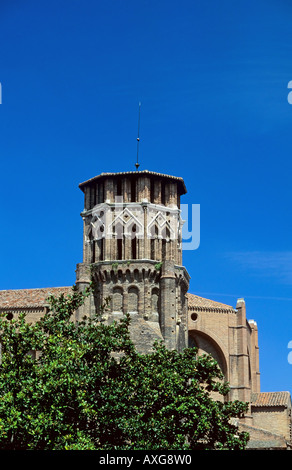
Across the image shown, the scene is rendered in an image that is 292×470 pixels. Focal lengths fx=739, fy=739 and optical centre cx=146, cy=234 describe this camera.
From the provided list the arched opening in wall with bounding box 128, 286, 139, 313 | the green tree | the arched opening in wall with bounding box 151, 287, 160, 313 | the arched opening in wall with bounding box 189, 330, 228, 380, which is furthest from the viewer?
the arched opening in wall with bounding box 189, 330, 228, 380

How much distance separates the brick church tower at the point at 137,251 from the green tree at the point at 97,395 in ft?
53.2

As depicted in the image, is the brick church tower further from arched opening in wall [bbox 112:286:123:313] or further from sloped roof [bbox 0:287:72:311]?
sloped roof [bbox 0:287:72:311]

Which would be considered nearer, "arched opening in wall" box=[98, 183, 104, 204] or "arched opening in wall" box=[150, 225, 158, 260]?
"arched opening in wall" box=[150, 225, 158, 260]

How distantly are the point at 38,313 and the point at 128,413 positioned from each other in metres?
25.8

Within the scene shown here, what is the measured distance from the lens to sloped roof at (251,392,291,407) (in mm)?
58125

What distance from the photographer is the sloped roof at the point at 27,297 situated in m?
57.2

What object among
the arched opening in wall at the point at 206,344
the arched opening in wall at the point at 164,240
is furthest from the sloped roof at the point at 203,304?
the arched opening in wall at the point at 164,240

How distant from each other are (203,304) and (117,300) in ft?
42.3

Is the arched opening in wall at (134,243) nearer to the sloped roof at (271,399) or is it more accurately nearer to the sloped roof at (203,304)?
the sloped roof at (203,304)

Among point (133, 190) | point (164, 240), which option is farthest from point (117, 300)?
point (133, 190)

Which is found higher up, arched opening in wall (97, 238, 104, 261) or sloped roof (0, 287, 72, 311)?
arched opening in wall (97, 238, 104, 261)

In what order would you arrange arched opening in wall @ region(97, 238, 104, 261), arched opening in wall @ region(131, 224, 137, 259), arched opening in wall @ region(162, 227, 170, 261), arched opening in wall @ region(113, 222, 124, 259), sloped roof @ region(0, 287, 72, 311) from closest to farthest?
arched opening in wall @ region(131, 224, 137, 259)
arched opening in wall @ region(113, 222, 124, 259)
arched opening in wall @ region(162, 227, 170, 261)
arched opening in wall @ region(97, 238, 104, 261)
sloped roof @ region(0, 287, 72, 311)

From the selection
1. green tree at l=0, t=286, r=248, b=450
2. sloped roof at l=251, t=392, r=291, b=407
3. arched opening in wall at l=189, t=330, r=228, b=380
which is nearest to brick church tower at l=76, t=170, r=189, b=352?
arched opening in wall at l=189, t=330, r=228, b=380
